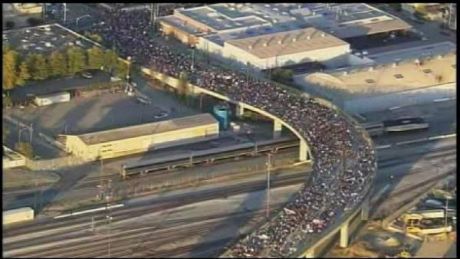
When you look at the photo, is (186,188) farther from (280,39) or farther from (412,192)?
(280,39)

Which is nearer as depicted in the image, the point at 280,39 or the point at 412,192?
the point at 412,192

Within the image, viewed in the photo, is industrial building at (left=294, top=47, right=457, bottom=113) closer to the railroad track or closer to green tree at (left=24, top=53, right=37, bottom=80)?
the railroad track

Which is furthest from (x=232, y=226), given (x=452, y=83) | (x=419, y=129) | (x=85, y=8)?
(x=85, y=8)

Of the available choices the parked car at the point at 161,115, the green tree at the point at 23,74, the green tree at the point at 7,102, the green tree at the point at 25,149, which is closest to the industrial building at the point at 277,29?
the parked car at the point at 161,115

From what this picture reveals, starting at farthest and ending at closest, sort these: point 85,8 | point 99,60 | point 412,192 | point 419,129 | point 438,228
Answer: point 85,8 < point 99,60 < point 419,129 < point 412,192 < point 438,228

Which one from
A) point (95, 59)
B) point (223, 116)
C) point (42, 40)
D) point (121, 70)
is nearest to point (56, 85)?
point (95, 59)

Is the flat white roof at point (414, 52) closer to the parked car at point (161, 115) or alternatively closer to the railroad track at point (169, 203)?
the parked car at point (161, 115)
